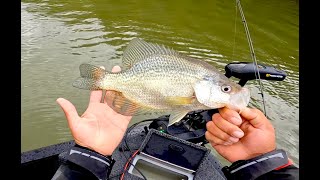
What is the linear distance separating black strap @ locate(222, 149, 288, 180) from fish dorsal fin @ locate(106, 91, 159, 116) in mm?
600

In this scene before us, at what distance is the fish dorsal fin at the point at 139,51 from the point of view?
1.83 m

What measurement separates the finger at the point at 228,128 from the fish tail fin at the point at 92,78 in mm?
636

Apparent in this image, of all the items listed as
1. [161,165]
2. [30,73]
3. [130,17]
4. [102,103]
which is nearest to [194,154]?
[161,165]

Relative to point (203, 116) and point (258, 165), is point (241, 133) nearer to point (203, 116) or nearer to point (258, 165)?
point (258, 165)

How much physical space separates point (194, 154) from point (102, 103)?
0.77m

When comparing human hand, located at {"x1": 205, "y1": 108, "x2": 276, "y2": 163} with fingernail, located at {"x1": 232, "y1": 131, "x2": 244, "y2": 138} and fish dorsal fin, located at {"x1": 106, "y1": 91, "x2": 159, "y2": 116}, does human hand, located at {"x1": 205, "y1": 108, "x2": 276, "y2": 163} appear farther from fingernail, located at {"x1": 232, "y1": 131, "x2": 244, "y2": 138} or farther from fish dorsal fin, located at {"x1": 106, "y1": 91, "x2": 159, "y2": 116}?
fish dorsal fin, located at {"x1": 106, "y1": 91, "x2": 159, "y2": 116}

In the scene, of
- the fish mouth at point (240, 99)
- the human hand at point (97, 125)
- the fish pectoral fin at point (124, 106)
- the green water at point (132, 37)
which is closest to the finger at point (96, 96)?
the human hand at point (97, 125)

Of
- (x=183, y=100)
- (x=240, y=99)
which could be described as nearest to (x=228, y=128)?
(x=240, y=99)

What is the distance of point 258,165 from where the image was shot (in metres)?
1.89

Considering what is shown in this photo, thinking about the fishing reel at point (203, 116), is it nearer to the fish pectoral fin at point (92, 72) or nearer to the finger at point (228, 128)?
the finger at point (228, 128)

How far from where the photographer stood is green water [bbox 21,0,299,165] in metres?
5.04

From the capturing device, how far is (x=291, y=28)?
1002 cm

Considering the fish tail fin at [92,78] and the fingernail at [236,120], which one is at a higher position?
the fish tail fin at [92,78]
